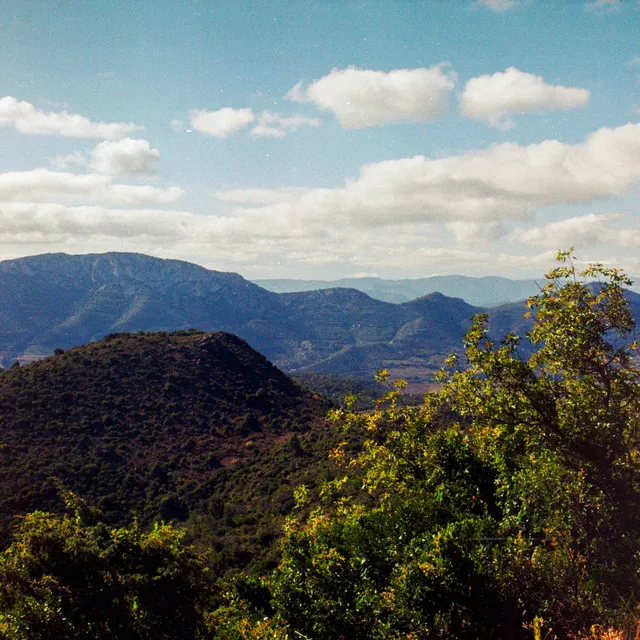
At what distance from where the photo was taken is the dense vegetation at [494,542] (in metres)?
8.59

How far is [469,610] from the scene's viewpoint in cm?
870

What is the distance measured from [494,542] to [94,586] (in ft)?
31.1

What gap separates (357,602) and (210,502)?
43.6m

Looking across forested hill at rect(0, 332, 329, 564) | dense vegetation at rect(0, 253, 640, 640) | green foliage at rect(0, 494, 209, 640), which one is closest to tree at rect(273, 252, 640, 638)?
dense vegetation at rect(0, 253, 640, 640)

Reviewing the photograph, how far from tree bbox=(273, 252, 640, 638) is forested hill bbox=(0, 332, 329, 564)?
32.0m

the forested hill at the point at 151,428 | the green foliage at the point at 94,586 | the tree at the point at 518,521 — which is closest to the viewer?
the tree at the point at 518,521

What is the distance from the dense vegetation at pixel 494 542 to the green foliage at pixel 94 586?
0.04m

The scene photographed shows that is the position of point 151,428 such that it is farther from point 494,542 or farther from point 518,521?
point 494,542

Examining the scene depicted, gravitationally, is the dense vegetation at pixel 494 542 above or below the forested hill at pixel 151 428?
above

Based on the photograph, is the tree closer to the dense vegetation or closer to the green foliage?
the dense vegetation

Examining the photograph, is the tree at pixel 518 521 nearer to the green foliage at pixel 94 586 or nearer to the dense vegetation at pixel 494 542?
the dense vegetation at pixel 494 542

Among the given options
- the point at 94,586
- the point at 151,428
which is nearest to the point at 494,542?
the point at 94,586

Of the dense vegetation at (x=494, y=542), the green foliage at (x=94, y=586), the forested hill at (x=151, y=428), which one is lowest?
the forested hill at (x=151, y=428)

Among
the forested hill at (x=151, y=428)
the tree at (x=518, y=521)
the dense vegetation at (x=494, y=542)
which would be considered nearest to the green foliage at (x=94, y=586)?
the dense vegetation at (x=494, y=542)
